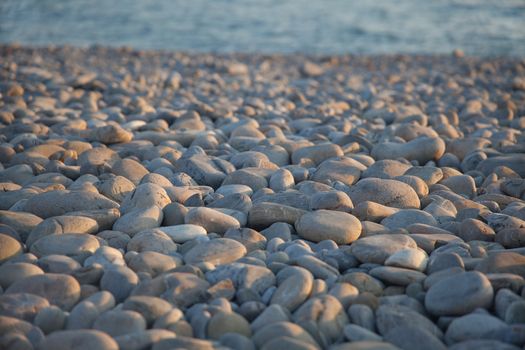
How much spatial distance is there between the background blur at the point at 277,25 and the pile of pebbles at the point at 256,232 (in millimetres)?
7534

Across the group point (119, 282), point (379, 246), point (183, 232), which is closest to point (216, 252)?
point (183, 232)


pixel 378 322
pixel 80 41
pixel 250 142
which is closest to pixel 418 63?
pixel 250 142

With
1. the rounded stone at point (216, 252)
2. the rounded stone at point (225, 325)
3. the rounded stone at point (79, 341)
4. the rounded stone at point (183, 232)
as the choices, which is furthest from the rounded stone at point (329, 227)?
the rounded stone at point (79, 341)

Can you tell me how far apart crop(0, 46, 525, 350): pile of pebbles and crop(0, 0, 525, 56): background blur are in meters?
7.53

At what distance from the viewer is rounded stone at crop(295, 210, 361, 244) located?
86.2 inches

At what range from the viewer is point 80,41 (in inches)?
468

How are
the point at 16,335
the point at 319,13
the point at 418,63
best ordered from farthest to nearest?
1. the point at 319,13
2. the point at 418,63
3. the point at 16,335

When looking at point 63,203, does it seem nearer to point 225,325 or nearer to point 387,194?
point 225,325

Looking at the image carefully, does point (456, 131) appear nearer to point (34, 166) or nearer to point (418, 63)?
point (34, 166)

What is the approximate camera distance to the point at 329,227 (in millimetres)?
2203

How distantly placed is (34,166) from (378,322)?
2.19 metres

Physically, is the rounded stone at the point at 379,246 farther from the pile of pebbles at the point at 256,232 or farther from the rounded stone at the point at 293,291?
the rounded stone at the point at 293,291

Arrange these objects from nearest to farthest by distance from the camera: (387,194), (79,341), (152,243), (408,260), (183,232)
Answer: (79,341) → (408,260) → (152,243) → (183,232) → (387,194)

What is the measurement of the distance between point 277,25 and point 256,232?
40.7 feet
